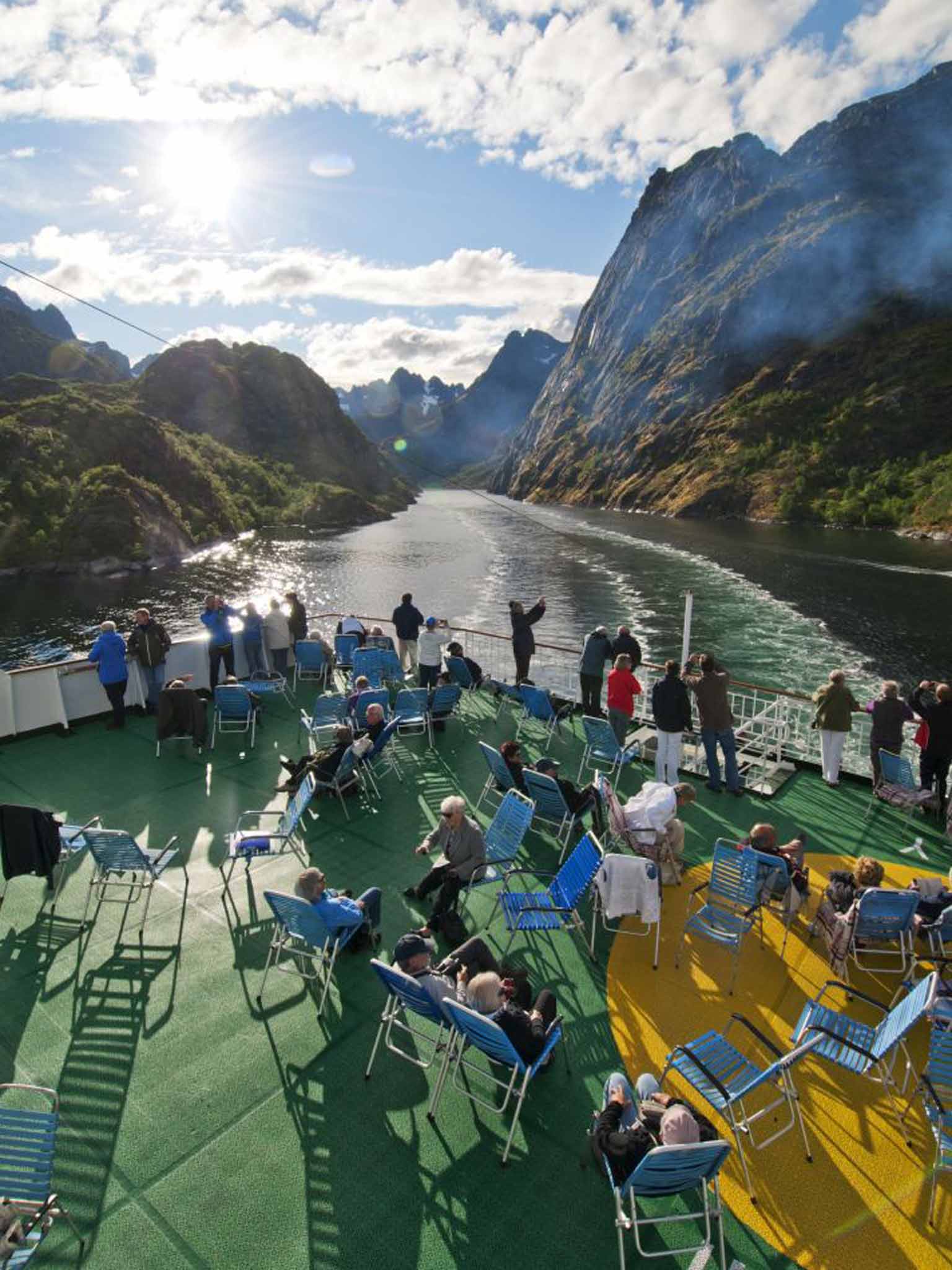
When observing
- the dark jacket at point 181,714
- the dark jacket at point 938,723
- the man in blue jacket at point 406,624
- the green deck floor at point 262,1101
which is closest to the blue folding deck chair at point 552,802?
the green deck floor at point 262,1101

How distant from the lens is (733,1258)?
3629mm

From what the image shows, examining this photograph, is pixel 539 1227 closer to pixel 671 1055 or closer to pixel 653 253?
pixel 671 1055

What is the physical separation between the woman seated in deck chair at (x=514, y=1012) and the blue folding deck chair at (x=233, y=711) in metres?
6.42

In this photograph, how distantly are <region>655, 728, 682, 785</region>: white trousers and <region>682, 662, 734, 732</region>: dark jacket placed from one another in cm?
41

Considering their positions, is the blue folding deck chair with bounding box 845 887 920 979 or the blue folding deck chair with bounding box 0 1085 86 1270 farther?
the blue folding deck chair with bounding box 845 887 920 979

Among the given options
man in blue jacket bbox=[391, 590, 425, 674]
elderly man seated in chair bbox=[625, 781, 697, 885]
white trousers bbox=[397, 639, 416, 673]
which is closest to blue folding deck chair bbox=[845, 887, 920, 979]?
elderly man seated in chair bbox=[625, 781, 697, 885]

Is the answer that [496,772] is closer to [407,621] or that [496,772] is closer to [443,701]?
[443,701]

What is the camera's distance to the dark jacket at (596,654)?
10.8 m

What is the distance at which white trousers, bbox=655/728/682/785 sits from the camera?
8727 mm

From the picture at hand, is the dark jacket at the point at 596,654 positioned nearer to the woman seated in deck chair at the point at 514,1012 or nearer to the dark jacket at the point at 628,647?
the dark jacket at the point at 628,647

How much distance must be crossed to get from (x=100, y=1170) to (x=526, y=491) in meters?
153

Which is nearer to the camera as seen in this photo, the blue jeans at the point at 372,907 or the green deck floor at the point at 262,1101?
the green deck floor at the point at 262,1101

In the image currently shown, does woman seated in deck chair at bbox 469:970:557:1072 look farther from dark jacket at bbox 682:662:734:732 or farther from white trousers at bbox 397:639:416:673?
white trousers at bbox 397:639:416:673

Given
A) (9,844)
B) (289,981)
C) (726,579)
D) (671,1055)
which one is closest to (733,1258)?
(671,1055)
